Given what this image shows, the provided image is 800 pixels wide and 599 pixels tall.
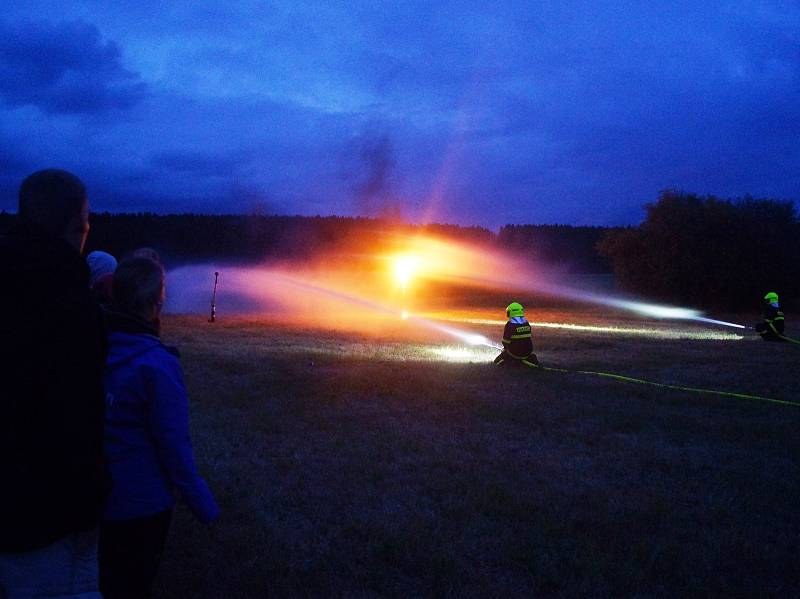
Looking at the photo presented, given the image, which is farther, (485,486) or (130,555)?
(485,486)

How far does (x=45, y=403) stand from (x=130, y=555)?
1.21 meters

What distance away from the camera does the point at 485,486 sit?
638 cm

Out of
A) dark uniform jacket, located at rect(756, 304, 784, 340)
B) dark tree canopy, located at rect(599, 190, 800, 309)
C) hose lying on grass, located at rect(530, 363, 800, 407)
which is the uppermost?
dark tree canopy, located at rect(599, 190, 800, 309)

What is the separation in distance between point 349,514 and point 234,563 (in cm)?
114

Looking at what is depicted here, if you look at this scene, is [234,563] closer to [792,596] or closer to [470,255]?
[792,596]

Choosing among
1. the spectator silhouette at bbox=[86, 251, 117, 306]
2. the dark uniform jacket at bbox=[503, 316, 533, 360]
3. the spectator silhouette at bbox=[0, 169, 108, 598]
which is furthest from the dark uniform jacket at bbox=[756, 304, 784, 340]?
the spectator silhouette at bbox=[0, 169, 108, 598]

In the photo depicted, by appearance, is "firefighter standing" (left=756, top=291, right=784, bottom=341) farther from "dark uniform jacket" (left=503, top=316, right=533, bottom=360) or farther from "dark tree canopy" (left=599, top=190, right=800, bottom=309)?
"dark tree canopy" (left=599, top=190, right=800, bottom=309)

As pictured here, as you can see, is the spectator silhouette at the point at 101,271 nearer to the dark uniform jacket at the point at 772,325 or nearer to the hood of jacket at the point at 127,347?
the hood of jacket at the point at 127,347

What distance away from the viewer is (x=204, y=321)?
2570cm

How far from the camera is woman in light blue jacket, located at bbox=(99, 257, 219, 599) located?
119 inches

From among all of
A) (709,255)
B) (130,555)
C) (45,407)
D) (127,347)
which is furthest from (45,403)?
(709,255)

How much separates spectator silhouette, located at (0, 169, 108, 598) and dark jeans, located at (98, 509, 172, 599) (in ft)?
2.16

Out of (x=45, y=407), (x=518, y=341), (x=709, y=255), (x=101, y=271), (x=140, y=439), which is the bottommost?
(x=518, y=341)

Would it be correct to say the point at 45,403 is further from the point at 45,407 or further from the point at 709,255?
the point at 709,255
